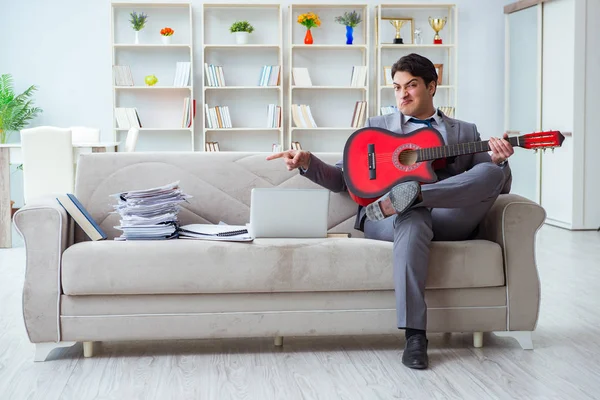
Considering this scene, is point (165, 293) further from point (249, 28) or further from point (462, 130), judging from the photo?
point (249, 28)

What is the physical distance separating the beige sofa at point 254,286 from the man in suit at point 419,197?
93 millimetres

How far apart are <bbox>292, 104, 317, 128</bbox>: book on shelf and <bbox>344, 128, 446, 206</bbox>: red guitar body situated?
440cm

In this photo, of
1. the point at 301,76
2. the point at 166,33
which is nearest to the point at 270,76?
the point at 301,76

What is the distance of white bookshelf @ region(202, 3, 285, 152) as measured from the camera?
739cm

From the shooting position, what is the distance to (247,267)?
2.59 m

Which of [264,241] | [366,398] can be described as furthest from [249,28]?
[366,398]

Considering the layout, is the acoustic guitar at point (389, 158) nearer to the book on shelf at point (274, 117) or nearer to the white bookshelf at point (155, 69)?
the book on shelf at point (274, 117)

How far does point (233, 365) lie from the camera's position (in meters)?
2.59

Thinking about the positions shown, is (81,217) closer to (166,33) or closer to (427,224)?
(427,224)

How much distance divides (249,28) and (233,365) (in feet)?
16.6

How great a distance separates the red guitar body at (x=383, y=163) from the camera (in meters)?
2.83

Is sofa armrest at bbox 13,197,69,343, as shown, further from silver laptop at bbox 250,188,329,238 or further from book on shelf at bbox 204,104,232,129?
book on shelf at bbox 204,104,232,129

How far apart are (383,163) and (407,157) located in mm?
89

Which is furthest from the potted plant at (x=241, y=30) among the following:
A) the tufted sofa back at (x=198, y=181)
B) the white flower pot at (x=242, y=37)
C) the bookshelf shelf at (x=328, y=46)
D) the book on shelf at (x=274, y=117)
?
the tufted sofa back at (x=198, y=181)
